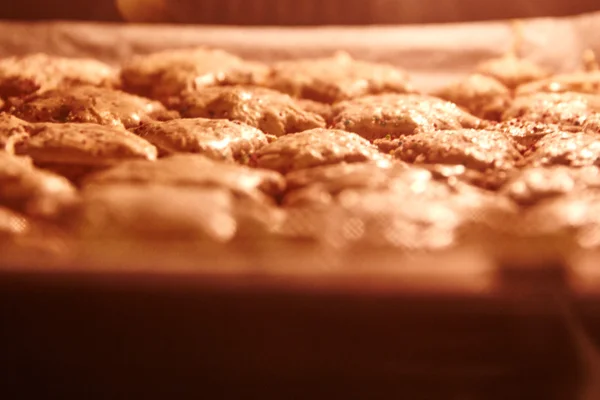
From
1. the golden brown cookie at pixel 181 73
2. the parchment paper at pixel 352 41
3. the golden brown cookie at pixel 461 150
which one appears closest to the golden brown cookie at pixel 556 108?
the golden brown cookie at pixel 461 150

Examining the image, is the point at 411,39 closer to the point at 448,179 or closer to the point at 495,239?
the point at 448,179

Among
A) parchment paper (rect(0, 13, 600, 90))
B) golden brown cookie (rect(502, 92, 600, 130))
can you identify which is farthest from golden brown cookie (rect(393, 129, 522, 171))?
parchment paper (rect(0, 13, 600, 90))

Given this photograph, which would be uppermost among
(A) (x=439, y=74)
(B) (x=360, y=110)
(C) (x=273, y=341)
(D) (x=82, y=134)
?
(A) (x=439, y=74)

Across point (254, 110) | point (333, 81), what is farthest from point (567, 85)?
point (254, 110)

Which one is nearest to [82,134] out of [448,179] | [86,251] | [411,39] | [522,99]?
[86,251]

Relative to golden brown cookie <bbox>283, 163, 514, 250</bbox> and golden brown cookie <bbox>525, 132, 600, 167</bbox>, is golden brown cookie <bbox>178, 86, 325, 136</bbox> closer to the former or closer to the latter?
golden brown cookie <bbox>283, 163, 514, 250</bbox>

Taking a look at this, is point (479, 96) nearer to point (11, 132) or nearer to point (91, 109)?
point (91, 109)

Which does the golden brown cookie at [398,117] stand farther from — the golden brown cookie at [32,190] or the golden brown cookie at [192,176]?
the golden brown cookie at [32,190]
